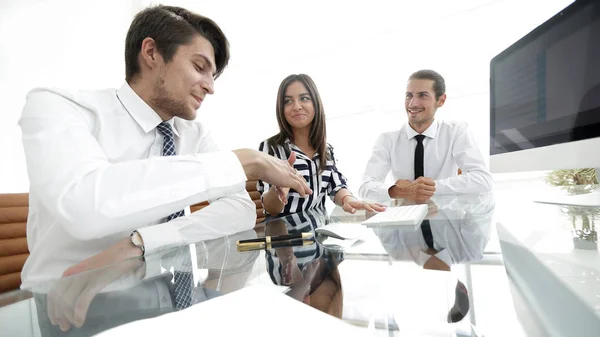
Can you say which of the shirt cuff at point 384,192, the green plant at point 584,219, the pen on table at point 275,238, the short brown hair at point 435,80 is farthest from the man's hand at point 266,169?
the short brown hair at point 435,80

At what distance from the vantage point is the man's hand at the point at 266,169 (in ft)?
3.03

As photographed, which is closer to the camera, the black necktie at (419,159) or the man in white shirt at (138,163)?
the man in white shirt at (138,163)

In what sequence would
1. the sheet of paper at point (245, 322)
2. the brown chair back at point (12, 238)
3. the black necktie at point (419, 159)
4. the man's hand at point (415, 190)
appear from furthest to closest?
the black necktie at point (419, 159) → the man's hand at point (415, 190) → the brown chair back at point (12, 238) → the sheet of paper at point (245, 322)

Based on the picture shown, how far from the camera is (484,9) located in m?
3.59

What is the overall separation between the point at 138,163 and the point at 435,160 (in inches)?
76.1

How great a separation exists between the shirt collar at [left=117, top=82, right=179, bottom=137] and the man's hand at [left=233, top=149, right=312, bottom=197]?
1.12ft

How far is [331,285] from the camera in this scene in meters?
0.48

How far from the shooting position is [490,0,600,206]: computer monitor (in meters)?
0.73

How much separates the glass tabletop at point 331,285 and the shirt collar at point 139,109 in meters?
0.44

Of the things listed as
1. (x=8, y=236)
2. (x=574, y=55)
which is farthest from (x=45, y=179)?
(x=574, y=55)

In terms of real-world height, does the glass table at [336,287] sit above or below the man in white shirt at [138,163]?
below

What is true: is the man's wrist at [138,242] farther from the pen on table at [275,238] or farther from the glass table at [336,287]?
the pen on table at [275,238]

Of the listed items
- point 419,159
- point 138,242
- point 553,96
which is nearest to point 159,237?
point 138,242

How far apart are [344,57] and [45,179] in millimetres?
4100
